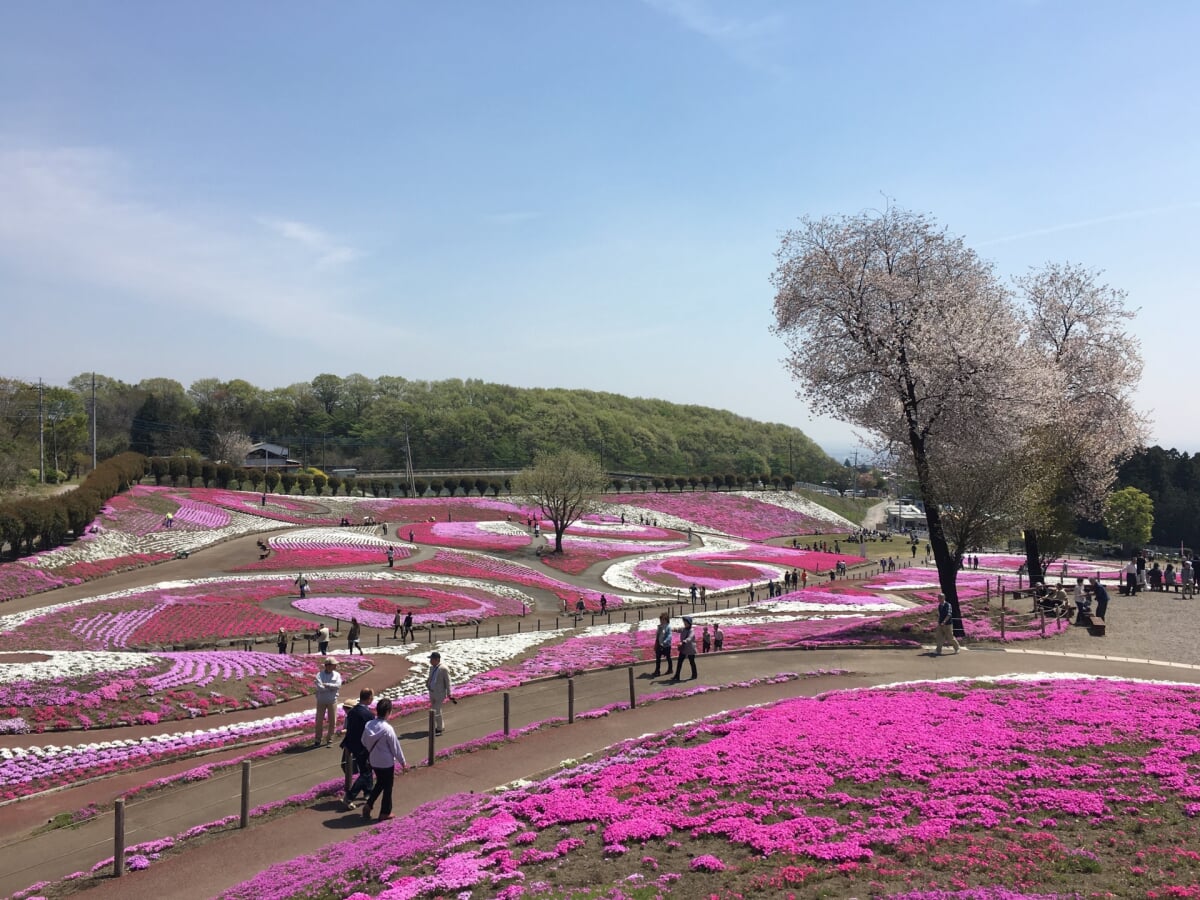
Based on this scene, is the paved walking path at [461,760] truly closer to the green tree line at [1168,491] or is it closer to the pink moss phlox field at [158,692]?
the pink moss phlox field at [158,692]

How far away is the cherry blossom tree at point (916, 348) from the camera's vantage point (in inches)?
1149

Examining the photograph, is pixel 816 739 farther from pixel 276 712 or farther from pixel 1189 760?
pixel 276 712

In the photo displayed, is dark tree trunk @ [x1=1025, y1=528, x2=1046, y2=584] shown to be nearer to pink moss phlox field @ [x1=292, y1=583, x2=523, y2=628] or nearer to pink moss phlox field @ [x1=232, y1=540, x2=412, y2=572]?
pink moss phlox field @ [x1=292, y1=583, x2=523, y2=628]

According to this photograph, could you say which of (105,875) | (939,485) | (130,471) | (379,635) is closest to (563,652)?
(379,635)

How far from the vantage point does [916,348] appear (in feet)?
95.5

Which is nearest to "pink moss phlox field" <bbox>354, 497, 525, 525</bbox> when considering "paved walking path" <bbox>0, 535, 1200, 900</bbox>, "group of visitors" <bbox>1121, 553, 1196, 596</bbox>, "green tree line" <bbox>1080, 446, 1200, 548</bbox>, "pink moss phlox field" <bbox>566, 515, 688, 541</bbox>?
"pink moss phlox field" <bbox>566, 515, 688, 541</bbox>

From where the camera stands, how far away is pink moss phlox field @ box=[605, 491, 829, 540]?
364ft

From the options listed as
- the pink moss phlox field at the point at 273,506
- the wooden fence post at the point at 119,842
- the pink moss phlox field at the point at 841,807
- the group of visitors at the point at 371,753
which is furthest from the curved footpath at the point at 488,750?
the pink moss phlox field at the point at 273,506

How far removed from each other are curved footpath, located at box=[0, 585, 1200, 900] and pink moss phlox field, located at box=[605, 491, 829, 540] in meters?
78.8

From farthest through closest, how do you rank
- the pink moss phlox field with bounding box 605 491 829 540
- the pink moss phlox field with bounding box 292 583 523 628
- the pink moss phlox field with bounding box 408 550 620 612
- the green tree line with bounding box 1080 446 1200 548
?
the pink moss phlox field with bounding box 605 491 829 540 < the green tree line with bounding box 1080 446 1200 548 < the pink moss phlox field with bounding box 408 550 620 612 < the pink moss phlox field with bounding box 292 583 523 628

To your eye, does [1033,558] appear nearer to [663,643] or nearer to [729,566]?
[663,643]

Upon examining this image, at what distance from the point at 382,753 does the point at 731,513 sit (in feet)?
351

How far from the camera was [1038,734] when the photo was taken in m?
14.7

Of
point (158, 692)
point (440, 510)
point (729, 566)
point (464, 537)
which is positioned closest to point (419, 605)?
point (158, 692)
